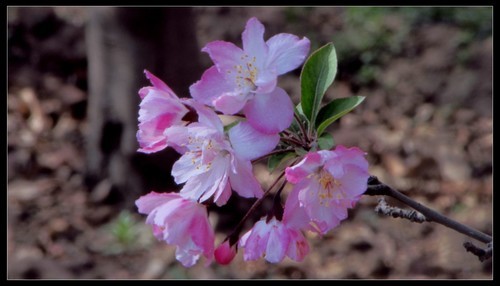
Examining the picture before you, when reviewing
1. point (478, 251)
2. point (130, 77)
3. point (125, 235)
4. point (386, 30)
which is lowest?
point (125, 235)

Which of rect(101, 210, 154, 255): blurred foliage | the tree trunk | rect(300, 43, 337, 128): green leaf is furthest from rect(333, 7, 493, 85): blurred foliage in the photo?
rect(300, 43, 337, 128): green leaf

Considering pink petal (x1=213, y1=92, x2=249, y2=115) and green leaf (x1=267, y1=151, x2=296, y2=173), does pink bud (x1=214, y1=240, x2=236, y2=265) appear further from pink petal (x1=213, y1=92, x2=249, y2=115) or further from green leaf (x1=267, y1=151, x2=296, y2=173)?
pink petal (x1=213, y1=92, x2=249, y2=115)

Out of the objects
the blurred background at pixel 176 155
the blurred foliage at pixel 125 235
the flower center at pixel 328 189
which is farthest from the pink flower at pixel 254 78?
the blurred foliage at pixel 125 235

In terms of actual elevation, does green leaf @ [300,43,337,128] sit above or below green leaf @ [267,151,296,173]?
above

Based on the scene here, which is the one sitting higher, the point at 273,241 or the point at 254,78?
the point at 254,78

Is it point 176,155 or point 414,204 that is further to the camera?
point 176,155

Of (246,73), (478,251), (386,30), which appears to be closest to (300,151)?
(246,73)

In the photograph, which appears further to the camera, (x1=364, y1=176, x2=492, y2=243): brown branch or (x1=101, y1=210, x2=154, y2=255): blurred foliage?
(x1=101, y1=210, x2=154, y2=255): blurred foliage

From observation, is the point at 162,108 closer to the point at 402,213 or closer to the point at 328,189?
the point at 328,189
